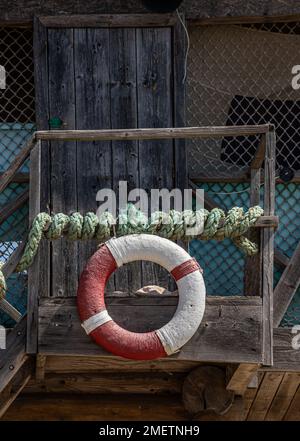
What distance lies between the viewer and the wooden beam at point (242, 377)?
7730 millimetres

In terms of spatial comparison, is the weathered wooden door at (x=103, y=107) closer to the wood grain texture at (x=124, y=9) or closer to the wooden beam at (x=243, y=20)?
the wood grain texture at (x=124, y=9)

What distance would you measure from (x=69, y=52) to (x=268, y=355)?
2943 mm

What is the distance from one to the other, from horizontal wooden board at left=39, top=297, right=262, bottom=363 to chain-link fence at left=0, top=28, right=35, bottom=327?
60.9 inches

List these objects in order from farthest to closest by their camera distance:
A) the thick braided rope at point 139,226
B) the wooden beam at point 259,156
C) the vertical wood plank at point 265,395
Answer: the vertical wood plank at point 265,395
the wooden beam at point 259,156
the thick braided rope at point 139,226

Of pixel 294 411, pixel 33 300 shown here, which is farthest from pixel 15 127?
pixel 294 411

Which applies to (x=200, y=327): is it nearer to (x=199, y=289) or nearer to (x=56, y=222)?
(x=199, y=289)

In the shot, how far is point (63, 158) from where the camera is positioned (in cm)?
897

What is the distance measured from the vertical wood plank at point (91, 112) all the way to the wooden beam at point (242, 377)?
4.12ft

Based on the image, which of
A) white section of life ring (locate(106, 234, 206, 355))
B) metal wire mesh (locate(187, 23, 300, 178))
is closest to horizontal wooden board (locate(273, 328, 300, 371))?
white section of life ring (locate(106, 234, 206, 355))

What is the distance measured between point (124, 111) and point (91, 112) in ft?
0.82

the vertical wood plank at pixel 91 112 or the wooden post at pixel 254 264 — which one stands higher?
the vertical wood plank at pixel 91 112

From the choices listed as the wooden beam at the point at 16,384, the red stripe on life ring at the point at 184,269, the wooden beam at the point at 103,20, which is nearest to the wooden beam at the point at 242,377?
the red stripe on life ring at the point at 184,269

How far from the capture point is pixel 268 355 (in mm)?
7578

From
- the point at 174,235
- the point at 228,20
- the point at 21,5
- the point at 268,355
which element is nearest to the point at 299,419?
the point at 268,355
